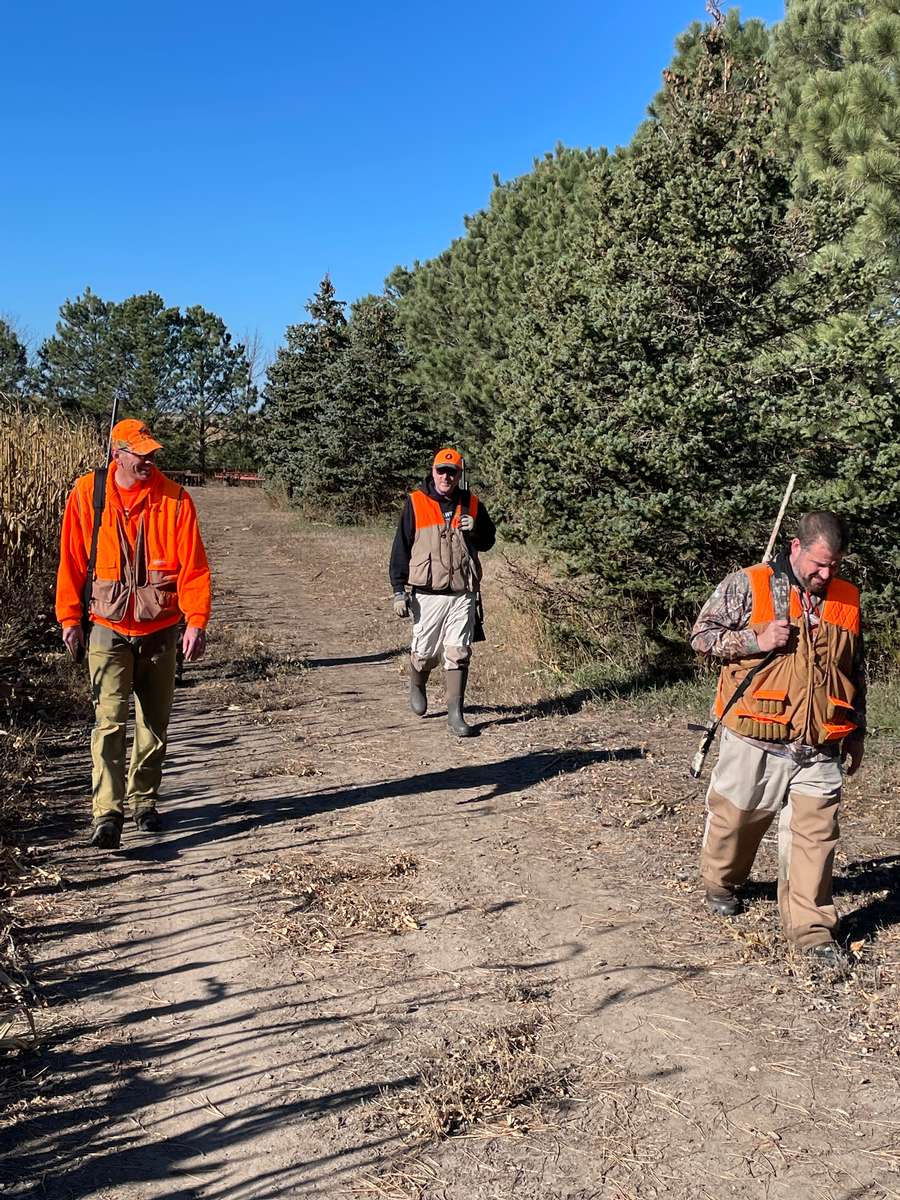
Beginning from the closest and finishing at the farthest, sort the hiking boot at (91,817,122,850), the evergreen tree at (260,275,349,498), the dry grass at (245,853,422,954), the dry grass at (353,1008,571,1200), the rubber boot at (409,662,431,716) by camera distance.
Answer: the dry grass at (353,1008,571,1200) < the dry grass at (245,853,422,954) < the hiking boot at (91,817,122,850) < the rubber boot at (409,662,431,716) < the evergreen tree at (260,275,349,498)

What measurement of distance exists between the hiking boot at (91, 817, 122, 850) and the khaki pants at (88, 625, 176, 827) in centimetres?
4

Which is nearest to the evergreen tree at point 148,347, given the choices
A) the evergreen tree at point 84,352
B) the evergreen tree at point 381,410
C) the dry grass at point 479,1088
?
the evergreen tree at point 84,352

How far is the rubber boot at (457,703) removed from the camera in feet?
24.5

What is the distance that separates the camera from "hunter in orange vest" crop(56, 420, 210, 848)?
510cm

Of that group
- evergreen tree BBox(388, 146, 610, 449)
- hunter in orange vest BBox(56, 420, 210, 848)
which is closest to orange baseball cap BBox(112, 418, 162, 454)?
hunter in orange vest BBox(56, 420, 210, 848)

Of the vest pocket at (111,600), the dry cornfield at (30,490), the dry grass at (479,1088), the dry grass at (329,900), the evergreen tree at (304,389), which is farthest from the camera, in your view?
the evergreen tree at (304,389)

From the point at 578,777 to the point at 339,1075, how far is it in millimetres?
3544

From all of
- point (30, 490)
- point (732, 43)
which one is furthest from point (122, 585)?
point (732, 43)

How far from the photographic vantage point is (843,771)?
440 centimetres

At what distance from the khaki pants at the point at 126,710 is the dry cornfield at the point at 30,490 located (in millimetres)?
2977

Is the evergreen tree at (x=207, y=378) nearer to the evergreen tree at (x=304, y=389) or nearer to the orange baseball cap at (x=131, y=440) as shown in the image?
the evergreen tree at (x=304, y=389)

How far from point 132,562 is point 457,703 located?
3.00 metres

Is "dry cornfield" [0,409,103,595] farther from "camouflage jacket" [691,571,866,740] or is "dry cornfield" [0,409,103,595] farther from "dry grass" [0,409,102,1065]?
"camouflage jacket" [691,571,866,740]

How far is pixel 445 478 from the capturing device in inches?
292
